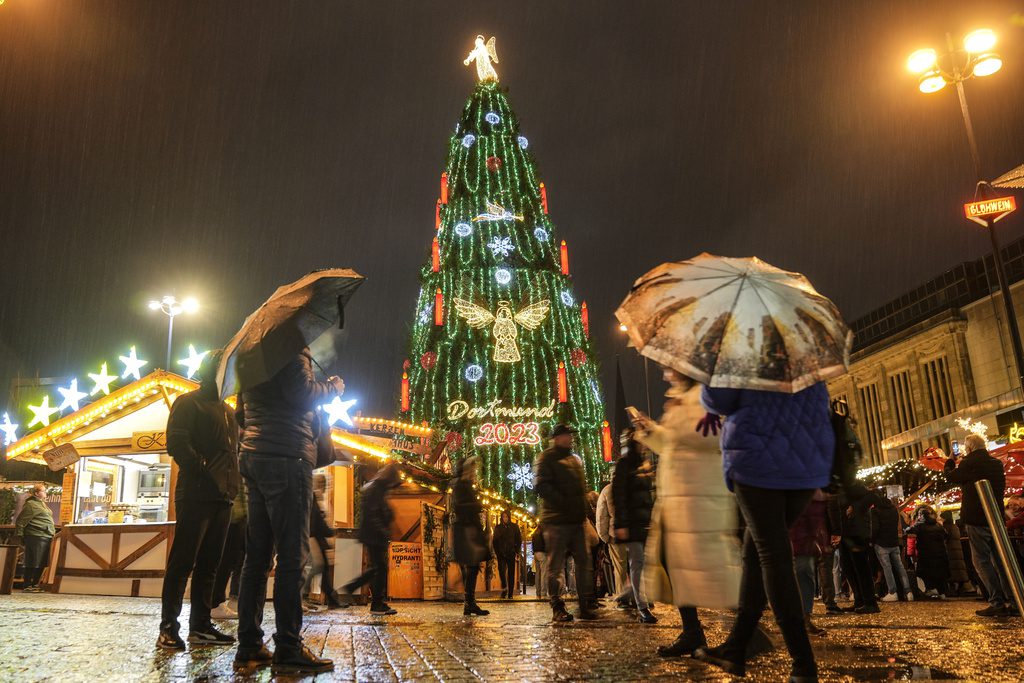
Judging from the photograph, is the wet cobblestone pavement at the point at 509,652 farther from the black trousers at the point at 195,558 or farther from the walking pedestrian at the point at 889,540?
the walking pedestrian at the point at 889,540

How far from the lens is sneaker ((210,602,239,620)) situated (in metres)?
8.03

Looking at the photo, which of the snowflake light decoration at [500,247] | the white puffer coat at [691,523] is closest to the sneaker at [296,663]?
the white puffer coat at [691,523]

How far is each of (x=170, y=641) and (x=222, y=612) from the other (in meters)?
3.64

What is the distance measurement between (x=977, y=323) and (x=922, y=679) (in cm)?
5408

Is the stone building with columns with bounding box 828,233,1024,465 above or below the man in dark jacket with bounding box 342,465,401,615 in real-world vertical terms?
above

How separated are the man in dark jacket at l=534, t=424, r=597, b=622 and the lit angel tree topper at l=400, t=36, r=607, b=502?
42.9 metres

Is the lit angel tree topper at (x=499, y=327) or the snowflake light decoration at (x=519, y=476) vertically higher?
the lit angel tree topper at (x=499, y=327)

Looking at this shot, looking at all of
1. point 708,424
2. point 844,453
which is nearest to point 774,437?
point 708,424

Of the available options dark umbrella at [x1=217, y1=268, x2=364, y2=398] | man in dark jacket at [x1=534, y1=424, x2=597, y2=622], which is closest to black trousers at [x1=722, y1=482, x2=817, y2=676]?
dark umbrella at [x1=217, y1=268, x2=364, y2=398]

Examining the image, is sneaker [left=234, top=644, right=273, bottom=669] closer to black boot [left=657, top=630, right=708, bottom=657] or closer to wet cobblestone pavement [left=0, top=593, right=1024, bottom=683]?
wet cobblestone pavement [left=0, top=593, right=1024, bottom=683]

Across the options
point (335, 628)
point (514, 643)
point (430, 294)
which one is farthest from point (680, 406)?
point (430, 294)

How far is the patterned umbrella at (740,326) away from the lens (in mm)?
3430

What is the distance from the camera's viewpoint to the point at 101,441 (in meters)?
15.6

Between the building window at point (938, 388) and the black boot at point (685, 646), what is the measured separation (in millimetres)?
53519
